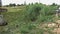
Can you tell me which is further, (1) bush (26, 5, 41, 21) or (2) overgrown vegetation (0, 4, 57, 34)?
(1) bush (26, 5, 41, 21)

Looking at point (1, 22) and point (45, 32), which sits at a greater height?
point (45, 32)

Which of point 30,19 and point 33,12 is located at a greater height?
point 33,12

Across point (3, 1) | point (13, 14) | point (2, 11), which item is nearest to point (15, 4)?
point (3, 1)

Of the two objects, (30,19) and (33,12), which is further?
(33,12)

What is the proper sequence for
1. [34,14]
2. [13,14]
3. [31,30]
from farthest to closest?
[13,14] < [34,14] < [31,30]

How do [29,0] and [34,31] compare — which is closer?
[34,31]

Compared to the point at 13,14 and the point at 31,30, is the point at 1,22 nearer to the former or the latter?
the point at 13,14

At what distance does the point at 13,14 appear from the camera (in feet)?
47.8

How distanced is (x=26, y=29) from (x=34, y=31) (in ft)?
1.50

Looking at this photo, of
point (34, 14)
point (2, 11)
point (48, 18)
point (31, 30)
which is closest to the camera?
point (31, 30)

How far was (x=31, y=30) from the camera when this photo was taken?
24.6 ft

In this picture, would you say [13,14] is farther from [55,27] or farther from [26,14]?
[55,27]

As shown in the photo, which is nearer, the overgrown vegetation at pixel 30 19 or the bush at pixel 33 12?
the overgrown vegetation at pixel 30 19

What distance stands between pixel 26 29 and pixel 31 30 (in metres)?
0.19
